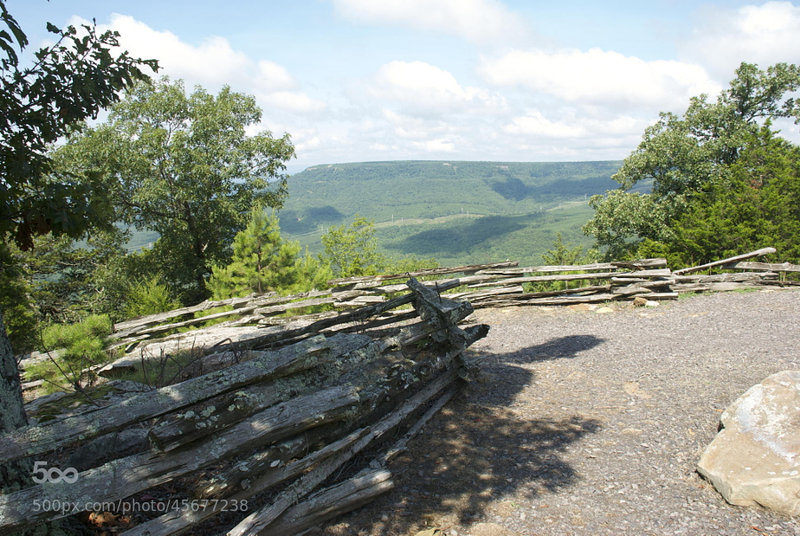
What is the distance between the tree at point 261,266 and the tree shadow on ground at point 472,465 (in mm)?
8140

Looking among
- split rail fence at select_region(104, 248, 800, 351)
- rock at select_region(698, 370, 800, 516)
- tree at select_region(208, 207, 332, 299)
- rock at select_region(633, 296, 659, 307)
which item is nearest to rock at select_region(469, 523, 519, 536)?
rock at select_region(698, 370, 800, 516)

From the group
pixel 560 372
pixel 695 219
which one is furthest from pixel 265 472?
pixel 695 219

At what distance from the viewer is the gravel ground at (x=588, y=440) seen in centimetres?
337

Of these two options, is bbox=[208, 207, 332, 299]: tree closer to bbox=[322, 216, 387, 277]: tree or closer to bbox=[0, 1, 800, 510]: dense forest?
bbox=[0, 1, 800, 510]: dense forest

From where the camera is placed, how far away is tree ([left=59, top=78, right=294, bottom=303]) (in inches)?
702

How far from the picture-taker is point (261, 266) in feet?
42.4

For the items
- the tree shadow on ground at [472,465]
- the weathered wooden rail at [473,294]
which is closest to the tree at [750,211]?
the weathered wooden rail at [473,294]

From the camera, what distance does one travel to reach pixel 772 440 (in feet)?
11.8

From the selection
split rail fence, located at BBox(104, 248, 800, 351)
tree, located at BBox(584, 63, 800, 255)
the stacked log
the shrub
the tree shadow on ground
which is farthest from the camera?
tree, located at BBox(584, 63, 800, 255)

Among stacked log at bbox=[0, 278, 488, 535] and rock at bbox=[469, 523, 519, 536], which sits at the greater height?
stacked log at bbox=[0, 278, 488, 535]

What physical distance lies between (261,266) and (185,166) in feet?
26.6

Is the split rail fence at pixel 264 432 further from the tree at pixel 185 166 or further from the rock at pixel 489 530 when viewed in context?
the tree at pixel 185 166

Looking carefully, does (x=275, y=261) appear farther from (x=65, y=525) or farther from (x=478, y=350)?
(x=65, y=525)

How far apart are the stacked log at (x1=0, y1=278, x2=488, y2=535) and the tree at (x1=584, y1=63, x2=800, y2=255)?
21614 mm
